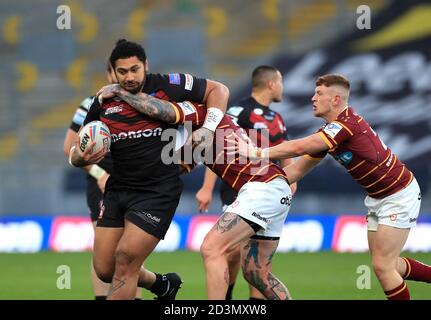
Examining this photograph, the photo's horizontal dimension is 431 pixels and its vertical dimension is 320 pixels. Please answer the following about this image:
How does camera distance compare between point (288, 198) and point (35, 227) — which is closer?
point (288, 198)

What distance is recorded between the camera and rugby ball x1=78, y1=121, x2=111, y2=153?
696 centimetres

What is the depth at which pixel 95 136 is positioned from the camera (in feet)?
22.8

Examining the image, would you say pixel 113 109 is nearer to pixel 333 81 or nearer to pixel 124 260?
pixel 124 260

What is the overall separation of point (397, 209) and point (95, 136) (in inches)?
101

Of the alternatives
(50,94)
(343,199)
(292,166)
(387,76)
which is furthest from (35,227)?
(292,166)

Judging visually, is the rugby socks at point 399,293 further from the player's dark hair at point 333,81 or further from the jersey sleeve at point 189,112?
the jersey sleeve at point 189,112

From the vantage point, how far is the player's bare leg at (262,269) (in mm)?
7484

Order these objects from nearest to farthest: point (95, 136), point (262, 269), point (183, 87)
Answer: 1. point (95, 136)
2. point (183, 87)
3. point (262, 269)

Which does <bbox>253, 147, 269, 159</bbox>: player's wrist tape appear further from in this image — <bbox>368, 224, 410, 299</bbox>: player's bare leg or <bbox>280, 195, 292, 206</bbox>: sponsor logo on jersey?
<bbox>368, 224, 410, 299</bbox>: player's bare leg

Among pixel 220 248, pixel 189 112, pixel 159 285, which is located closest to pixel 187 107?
pixel 189 112

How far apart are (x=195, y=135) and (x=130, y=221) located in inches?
32.6

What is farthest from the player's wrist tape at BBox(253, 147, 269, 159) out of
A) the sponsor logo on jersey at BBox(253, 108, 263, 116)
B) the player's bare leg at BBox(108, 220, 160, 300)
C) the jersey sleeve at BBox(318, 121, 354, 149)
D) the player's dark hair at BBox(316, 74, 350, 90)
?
the sponsor logo on jersey at BBox(253, 108, 263, 116)

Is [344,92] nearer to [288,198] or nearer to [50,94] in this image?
[288,198]

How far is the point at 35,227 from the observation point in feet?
51.0
